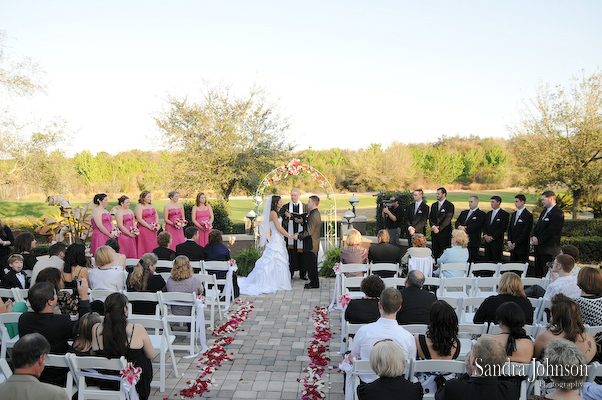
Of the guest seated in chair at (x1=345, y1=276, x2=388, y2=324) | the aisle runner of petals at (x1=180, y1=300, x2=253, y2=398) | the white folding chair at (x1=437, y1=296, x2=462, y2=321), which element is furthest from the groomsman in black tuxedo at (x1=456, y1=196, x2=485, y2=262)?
the guest seated in chair at (x1=345, y1=276, x2=388, y2=324)

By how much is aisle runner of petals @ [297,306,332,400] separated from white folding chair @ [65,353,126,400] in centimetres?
173

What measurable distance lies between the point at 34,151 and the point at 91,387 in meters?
15.1

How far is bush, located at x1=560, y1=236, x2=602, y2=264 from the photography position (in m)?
10.7

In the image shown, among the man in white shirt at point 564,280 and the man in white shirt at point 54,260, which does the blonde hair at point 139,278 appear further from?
the man in white shirt at point 564,280

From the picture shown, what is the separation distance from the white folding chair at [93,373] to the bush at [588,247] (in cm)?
1110

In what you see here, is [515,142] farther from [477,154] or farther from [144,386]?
[477,154]

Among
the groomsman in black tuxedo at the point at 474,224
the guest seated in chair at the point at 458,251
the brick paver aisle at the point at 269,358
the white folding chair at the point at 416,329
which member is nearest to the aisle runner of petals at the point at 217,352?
the brick paver aisle at the point at 269,358

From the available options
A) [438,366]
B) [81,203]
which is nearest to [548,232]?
[438,366]

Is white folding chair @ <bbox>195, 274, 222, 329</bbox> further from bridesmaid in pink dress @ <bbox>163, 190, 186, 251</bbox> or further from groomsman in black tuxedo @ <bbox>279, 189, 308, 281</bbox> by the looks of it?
bridesmaid in pink dress @ <bbox>163, 190, 186, 251</bbox>

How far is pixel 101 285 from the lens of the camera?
5207 mm

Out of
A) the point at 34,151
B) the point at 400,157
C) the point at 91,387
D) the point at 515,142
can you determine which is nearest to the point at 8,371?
the point at 91,387

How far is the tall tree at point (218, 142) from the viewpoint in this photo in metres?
17.6

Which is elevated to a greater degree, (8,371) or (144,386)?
(8,371)

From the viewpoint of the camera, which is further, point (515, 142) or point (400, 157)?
point (400, 157)
